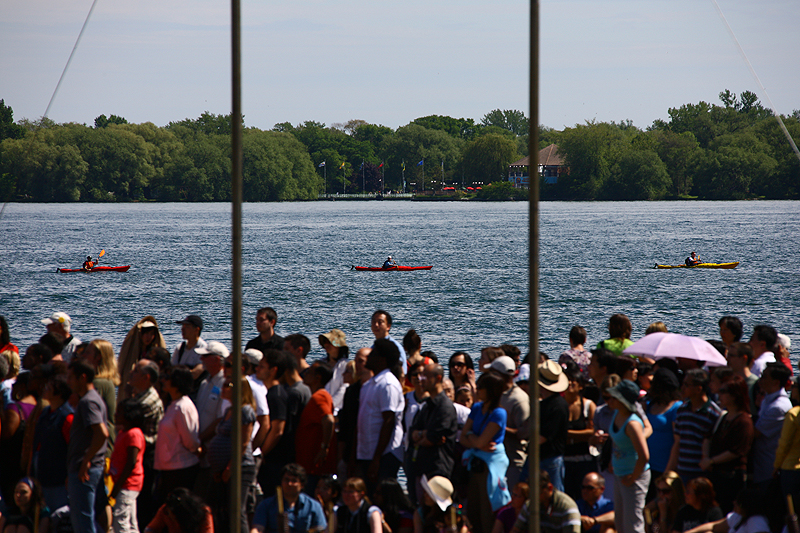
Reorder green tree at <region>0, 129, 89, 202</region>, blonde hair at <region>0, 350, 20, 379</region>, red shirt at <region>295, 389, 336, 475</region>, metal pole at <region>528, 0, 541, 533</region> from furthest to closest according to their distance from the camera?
green tree at <region>0, 129, 89, 202</region> < blonde hair at <region>0, 350, 20, 379</region> < red shirt at <region>295, 389, 336, 475</region> < metal pole at <region>528, 0, 541, 533</region>

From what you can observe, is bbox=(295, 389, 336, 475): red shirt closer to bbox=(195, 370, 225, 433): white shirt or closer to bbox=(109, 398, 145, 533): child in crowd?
bbox=(195, 370, 225, 433): white shirt

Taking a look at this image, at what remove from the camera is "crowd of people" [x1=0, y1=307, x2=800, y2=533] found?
655 centimetres

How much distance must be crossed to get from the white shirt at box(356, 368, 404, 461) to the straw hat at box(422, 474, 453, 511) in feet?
1.56

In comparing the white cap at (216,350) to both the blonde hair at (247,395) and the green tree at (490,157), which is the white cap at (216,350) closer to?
the blonde hair at (247,395)

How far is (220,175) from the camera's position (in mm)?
161625

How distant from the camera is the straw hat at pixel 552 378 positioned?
712 centimetres

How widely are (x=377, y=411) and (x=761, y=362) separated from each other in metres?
4.06

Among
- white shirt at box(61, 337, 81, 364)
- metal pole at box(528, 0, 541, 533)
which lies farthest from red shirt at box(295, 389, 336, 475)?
white shirt at box(61, 337, 81, 364)

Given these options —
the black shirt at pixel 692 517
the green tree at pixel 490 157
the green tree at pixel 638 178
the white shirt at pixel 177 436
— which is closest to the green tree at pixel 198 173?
the green tree at pixel 490 157

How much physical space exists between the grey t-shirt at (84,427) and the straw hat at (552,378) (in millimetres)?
3695

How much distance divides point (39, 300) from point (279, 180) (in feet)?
398

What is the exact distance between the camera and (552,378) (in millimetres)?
7180

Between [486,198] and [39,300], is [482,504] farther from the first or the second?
[486,198]

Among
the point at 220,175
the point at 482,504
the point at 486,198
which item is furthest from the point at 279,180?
the point at 482,504
